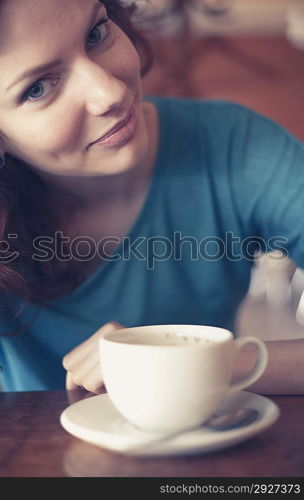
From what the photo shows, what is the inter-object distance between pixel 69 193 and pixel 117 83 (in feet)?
1.04

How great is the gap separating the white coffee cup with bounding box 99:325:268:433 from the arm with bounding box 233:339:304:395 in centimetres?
11

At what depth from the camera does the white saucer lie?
0.56m

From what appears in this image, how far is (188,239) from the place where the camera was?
43.9 inches

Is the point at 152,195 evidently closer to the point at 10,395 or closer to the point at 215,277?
the point at 215,277

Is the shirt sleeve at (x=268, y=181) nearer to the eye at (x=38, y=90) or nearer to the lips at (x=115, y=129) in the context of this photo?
the lips at (x=115, y=129)

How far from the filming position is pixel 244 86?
304 centimetres

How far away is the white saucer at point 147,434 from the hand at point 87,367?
83 mm

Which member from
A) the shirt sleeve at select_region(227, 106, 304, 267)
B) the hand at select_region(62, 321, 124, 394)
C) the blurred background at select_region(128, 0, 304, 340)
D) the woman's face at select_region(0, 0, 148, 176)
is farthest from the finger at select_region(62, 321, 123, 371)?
the blurred background at select_region(128, 0, 304, 340)

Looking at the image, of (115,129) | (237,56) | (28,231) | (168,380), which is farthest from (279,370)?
(237,56)

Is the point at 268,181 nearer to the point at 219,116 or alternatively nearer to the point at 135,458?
the point at 219,116

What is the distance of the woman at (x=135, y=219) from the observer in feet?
3.21

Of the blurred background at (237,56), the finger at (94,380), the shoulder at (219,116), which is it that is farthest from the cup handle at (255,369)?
the blurred background at (237,56)

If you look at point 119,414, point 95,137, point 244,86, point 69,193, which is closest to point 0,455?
point 119,414

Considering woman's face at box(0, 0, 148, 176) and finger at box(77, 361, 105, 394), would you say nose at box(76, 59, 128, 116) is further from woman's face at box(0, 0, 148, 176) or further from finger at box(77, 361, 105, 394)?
finger at box(77, 361, 105, 394)
